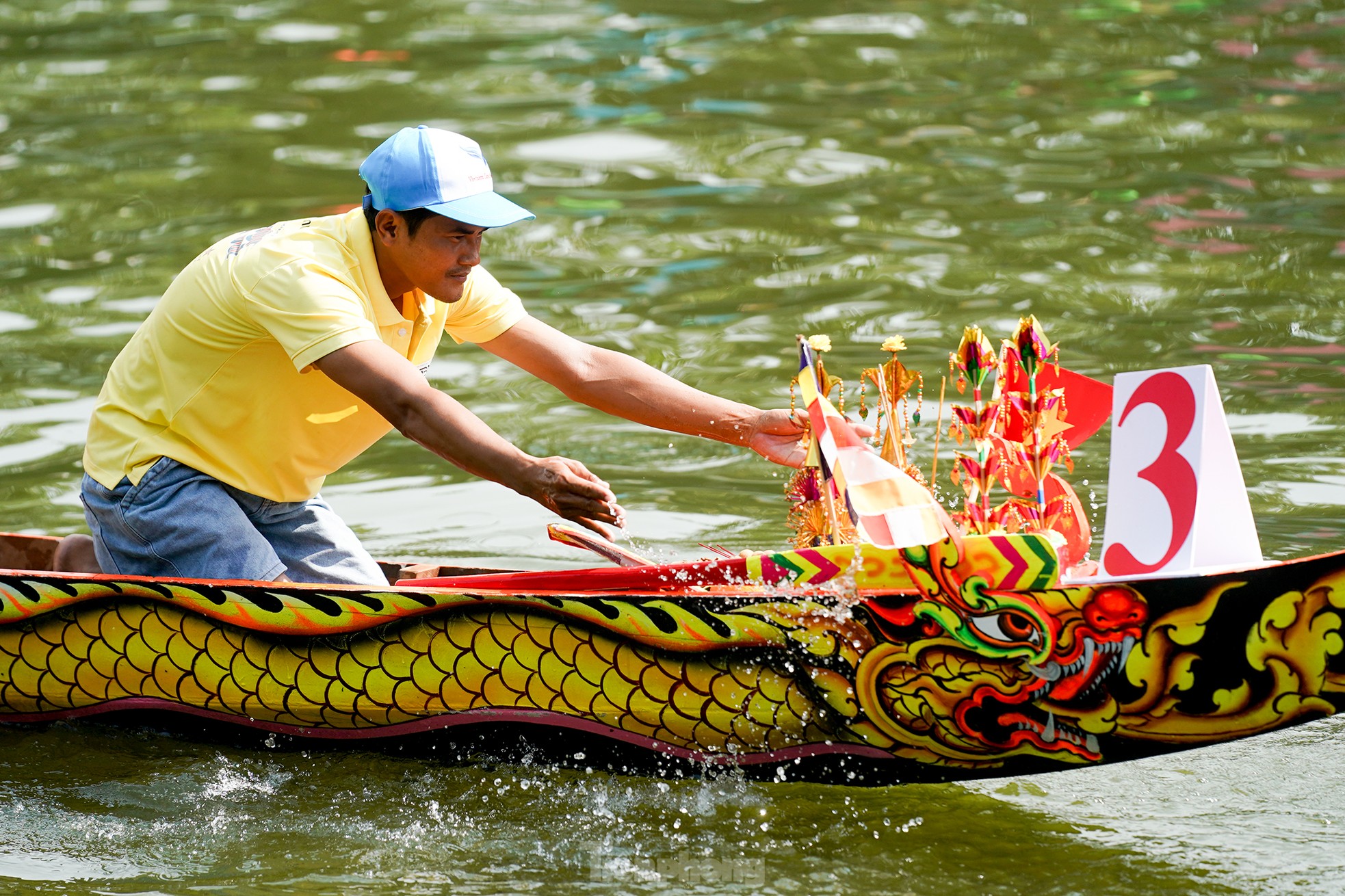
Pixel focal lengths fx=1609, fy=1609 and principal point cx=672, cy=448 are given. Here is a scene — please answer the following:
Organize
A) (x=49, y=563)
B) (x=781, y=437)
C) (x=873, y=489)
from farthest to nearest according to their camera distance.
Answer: (x=49, y=563) → (x=781, y=437) → (x=873, y=489)

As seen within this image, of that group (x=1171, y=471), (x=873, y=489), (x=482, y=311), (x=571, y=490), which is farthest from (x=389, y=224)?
(x=1171, y=471)

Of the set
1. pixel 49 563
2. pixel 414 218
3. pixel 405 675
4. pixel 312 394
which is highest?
pixel 414 218

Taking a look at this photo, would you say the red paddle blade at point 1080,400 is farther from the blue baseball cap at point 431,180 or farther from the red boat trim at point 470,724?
the blue baseball cap at point 431,180

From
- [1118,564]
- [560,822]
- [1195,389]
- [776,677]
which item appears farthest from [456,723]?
[1195,389]

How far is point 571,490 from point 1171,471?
1368mm

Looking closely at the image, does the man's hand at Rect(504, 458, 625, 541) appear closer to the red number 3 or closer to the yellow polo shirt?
the yellow polo shirt

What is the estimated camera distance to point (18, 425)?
297 inches

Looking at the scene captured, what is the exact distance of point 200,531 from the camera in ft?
14.0

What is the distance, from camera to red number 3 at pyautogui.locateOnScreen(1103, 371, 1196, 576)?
358 centimetres

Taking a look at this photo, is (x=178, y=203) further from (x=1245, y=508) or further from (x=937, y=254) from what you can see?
(x=1245, y=508)

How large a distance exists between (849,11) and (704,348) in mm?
7565

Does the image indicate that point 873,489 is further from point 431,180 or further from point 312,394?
point 312,394

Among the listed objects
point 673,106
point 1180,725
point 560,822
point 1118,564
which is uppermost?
point 673,106

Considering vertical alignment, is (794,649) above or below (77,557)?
below
